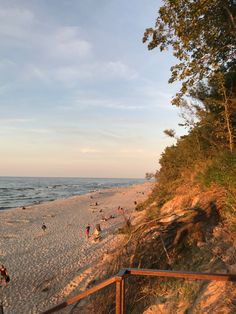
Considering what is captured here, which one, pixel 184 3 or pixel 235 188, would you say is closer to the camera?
pixel 235 188

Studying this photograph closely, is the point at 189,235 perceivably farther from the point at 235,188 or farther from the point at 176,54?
the point at 176,54

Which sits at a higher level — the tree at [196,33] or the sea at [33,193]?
the tree at [196,33]

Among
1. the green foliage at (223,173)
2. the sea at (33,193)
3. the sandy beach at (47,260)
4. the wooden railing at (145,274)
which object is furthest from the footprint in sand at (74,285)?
the sea at (33,193)

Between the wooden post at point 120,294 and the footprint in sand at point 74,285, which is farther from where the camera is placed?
the footprint in sand at point 74,285

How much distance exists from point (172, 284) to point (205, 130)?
1054cm

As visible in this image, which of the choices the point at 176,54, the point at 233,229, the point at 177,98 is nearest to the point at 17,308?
the point at 233,229

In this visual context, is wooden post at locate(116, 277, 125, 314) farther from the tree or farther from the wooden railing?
the tree

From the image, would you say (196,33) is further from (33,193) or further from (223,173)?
(33,193)

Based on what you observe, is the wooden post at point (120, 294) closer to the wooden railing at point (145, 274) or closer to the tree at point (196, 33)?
the wooden railing at point (145, 274)

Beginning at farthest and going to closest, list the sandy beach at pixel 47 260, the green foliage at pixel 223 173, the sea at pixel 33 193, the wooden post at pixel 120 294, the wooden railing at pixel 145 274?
1. the sea at pixel 33 193
2. the sandy beach at pixel 47 260
3. the green foliage at pixel 223 173
4. the wooden post at pixel 120 294
5. the wooden railing at pixel 145 274

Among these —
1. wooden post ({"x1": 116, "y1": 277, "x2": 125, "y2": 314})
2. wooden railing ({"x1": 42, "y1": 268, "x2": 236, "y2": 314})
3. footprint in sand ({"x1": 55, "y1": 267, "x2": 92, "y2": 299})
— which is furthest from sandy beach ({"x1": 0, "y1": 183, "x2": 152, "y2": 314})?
wooden railing ({"x1": 42, "y1": 268, "x2": 236, "y2": 314})

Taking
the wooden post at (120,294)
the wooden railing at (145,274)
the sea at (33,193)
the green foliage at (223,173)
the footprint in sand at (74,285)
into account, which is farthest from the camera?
the sea at (33,193)

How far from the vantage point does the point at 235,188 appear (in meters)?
7.67

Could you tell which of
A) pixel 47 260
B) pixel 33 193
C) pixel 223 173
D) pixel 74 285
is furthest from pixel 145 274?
pixel 33 193
